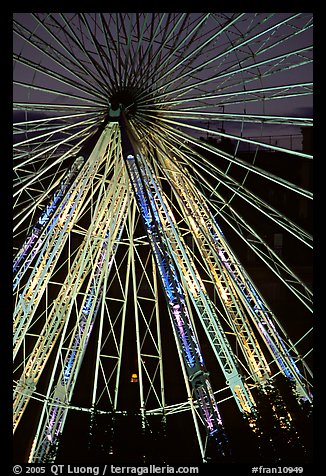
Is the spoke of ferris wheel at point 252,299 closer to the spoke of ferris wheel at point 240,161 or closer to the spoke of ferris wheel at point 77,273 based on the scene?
the spoke of ferris wheel at point 240,161

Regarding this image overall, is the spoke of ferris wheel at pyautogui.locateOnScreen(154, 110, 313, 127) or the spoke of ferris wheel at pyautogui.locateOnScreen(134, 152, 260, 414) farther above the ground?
the spoke of ferris wheel at pyautogui.locateOnScreen(154, 110, 313, 127)

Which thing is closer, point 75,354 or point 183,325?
point 183,325

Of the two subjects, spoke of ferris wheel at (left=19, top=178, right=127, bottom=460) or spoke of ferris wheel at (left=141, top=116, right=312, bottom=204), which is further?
spoke of ferris wheel at (left=19, top=178, right=127, bottom=460)

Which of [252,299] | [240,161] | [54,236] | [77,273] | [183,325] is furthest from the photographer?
[77,273]

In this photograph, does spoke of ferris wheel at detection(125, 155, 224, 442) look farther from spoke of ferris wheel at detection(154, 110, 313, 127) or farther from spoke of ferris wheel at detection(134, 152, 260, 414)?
spoke of ferris wheel at detection(154, 110, 313, 127)

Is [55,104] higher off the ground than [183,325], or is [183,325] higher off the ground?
[55,104]

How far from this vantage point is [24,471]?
46.6 feet

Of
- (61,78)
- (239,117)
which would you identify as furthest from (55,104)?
(239,117)

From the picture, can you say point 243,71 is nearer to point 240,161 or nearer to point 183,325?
point 240,161

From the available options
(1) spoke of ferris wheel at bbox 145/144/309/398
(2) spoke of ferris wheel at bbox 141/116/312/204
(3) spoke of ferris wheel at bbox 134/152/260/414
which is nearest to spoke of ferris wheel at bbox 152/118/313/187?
(2) spoke of ferris wheel at bbox 141/116/312/204

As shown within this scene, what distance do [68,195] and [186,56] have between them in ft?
17.4

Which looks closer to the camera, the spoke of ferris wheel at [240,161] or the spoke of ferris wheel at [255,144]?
the spoke of ferris wheel at [255,144]

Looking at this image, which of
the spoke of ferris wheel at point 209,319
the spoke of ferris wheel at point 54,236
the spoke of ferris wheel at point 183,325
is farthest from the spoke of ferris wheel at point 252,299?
the spoke of ferris wheel at point 183,325
